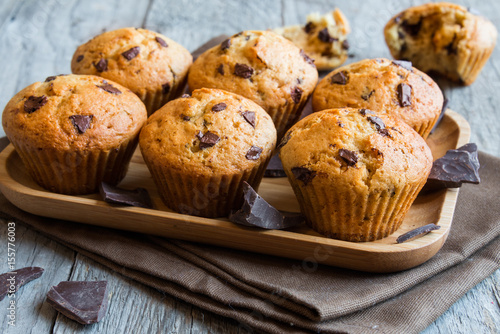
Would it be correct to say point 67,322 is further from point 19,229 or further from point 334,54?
point 334,54

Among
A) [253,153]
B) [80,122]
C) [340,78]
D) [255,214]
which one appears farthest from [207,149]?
[340,78]

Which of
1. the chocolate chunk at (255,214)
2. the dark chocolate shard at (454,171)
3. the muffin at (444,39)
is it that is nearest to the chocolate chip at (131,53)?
the chocolate chunk at (255,214)

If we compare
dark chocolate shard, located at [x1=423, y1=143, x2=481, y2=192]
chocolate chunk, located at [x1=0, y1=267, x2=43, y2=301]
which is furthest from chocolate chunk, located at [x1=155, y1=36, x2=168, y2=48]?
dark chocolate shard, located at [x1=423, y1=143, x2=481, y2=192]

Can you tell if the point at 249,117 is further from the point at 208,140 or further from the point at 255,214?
the point at 255,214

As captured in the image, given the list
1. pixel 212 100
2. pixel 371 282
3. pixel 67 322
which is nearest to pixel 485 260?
pixel 371 282

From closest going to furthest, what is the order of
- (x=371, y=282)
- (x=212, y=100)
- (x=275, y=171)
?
(x=371, y=282) → (x=212, y=100) → (x=275, y=171)

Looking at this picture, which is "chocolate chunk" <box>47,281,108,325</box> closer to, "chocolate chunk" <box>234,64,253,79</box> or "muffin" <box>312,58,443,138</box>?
"chocolate chunk" <box>234,64,253,79</box>
